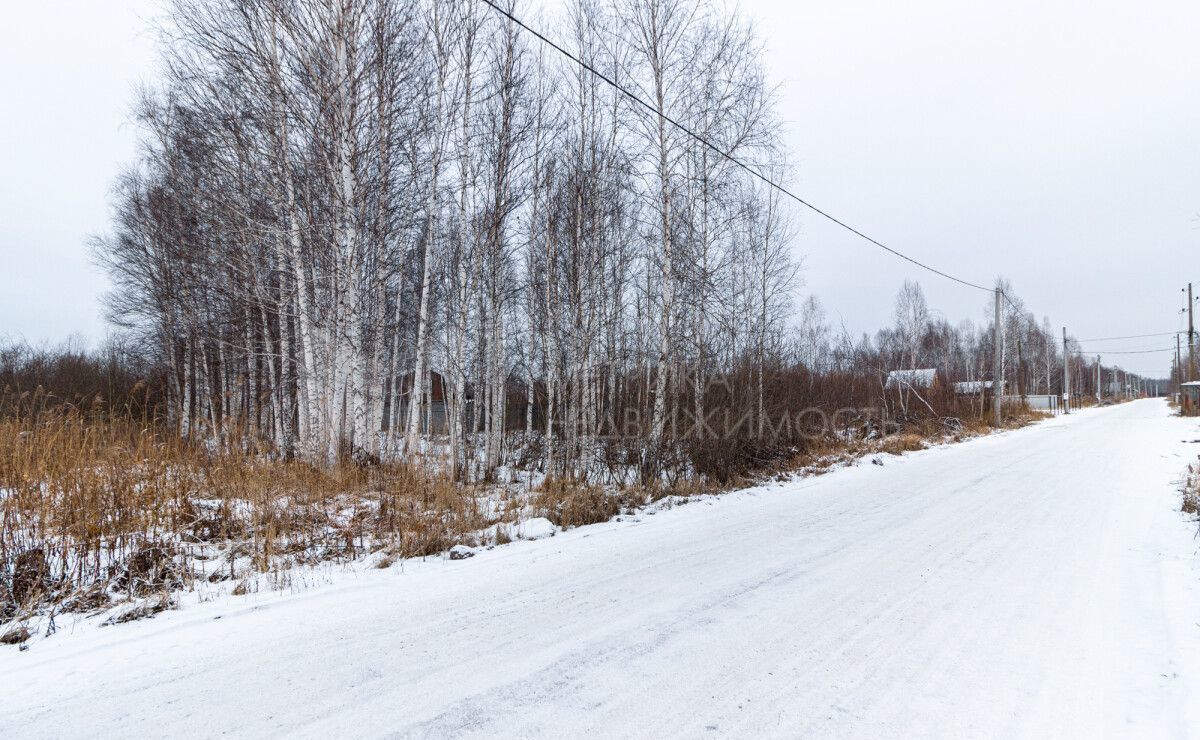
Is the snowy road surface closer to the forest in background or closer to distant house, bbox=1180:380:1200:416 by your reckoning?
the forest in background

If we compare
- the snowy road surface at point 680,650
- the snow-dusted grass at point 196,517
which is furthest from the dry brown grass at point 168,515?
the snowy road surface at point 680,650

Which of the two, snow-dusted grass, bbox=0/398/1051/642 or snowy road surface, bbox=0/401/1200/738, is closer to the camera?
snowy road surface, bbox=0/401/1200/738

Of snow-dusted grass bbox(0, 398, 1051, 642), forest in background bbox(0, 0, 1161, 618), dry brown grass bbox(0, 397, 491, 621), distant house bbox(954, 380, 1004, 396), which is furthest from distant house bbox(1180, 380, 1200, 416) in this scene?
dry brown grass bbox(0, 397, 491, 621)

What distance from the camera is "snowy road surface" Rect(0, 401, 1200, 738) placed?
7.04 feet

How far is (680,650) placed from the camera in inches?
108

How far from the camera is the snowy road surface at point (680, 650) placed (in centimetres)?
214

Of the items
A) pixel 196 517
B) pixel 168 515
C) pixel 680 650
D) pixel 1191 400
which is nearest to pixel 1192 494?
pixel 680 650

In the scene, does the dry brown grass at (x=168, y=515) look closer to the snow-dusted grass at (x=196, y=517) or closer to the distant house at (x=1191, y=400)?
the snow-dusted grass at (x=196, y=517)

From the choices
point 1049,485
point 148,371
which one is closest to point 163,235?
point 148,371

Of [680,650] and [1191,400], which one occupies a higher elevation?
[1191,400]

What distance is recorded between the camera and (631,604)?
3400 mm

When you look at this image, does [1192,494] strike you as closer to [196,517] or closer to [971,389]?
[196,517]

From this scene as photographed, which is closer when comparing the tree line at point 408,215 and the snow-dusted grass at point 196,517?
the snow-dusted grass at point 196,517

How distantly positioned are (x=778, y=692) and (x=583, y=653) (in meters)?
0.95
